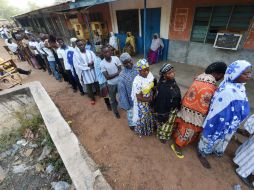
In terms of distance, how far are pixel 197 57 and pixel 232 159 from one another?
415 centimetres

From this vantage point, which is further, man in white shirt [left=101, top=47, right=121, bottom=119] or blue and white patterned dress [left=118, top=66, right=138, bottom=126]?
man in white shirt [left=101, top=47, right=121, bottom=119]

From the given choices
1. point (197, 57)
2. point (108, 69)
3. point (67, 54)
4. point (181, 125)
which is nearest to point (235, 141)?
point (181, 125)

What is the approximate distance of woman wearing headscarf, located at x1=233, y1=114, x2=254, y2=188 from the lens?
6.08 ft

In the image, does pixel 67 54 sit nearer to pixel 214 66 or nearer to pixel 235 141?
pixel 214 66

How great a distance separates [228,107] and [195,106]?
0.37 m

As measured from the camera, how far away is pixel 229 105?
168cm

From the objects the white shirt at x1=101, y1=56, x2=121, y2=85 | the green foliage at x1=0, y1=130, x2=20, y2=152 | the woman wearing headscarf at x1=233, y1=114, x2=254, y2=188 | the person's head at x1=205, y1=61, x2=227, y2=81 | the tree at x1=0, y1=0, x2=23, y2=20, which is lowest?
the green foliage at x1=0, y1=130, x2=20, y2=152

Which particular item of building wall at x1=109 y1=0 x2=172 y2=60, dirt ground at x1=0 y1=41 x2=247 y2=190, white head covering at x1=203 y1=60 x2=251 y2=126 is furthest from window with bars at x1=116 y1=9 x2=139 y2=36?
white head covering at x1=203 y1=60 x2=251 y2=126

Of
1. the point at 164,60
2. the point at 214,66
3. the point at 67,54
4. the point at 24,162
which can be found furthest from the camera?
the point at 164,60

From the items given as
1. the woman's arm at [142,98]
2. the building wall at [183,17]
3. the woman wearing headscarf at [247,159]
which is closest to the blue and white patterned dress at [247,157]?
the woman wearing headscarf at [247,159]

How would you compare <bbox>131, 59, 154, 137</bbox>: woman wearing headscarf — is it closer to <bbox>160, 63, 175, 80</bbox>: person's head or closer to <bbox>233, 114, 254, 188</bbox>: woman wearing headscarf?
<bbox>160, 63, 175, 80</bbox>: person's head

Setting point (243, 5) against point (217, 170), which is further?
point (243, 5)

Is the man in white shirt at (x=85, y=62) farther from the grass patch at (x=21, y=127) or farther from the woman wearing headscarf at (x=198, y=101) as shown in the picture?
the woman wearing headscarf at (x=198, y=101)

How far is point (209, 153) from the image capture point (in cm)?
234
